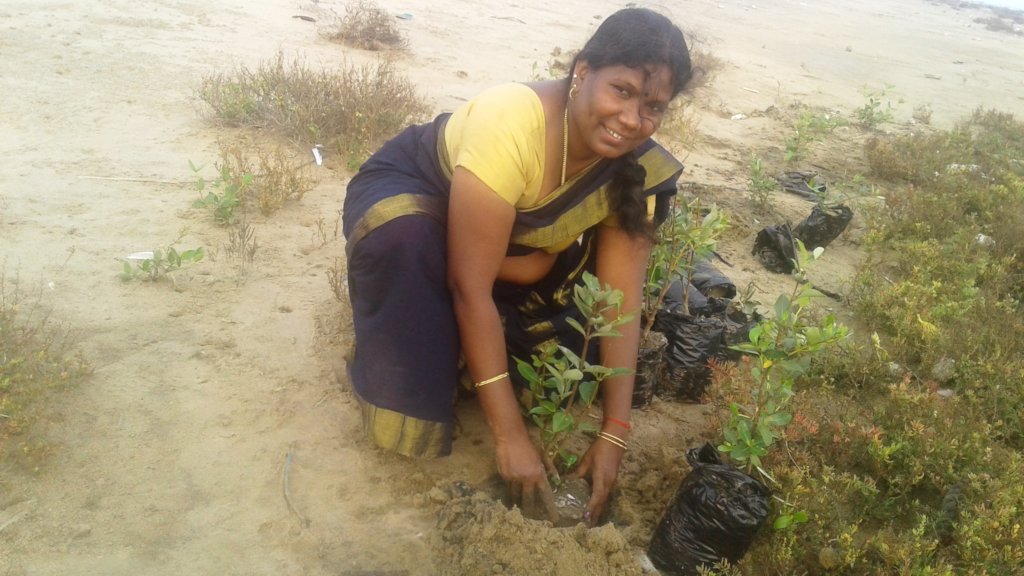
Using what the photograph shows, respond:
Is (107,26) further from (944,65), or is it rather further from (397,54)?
(944,65)

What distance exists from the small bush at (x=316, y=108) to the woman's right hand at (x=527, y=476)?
2.82 meters

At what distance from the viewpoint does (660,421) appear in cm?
272

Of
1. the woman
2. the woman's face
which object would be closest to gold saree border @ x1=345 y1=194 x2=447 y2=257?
the woman

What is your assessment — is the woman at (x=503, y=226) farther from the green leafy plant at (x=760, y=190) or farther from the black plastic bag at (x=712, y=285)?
the green leafy plant at (x=760, y=190)

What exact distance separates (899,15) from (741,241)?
22.2 m

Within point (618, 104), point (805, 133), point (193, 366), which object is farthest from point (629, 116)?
point (805, 133)

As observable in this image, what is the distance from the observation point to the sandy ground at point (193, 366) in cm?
194

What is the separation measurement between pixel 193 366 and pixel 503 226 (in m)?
1.35

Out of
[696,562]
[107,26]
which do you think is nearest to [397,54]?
[107,26]

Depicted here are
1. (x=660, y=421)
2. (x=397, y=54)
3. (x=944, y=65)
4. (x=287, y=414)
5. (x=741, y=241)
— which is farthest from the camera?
(x=944, y=65)

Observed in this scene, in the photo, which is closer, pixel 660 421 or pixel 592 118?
pixel 592 118

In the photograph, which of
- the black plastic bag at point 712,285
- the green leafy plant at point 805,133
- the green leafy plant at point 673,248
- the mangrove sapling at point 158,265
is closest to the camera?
the green leafy plant at point 673,248

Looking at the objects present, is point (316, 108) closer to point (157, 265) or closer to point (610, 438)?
point (157, 265)

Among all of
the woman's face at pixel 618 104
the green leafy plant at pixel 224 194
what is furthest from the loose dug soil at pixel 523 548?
the green leafy plant at pixel 224 194
